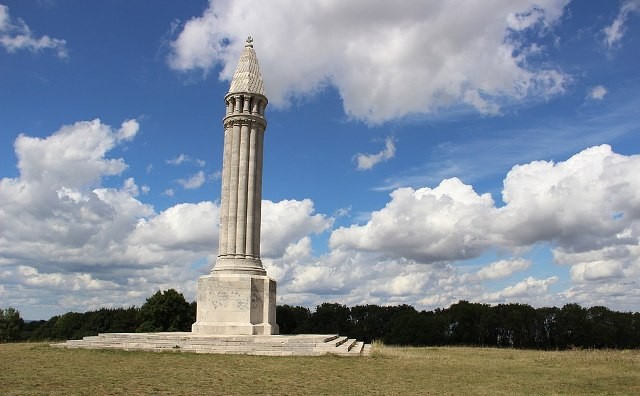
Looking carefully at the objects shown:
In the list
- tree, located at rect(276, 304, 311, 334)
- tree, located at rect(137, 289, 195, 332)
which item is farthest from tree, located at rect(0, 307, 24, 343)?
tree, located at rect(276, 304, 311, 334)

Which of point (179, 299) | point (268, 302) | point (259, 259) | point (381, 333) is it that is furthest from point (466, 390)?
point (381, 333)

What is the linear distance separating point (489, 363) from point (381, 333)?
47918mm

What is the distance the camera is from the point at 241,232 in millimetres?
37562

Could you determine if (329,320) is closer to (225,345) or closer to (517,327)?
(517,327)

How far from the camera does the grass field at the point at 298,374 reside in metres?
17.1

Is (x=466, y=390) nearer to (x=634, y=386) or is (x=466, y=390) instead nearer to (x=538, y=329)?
(x=634, y=386)

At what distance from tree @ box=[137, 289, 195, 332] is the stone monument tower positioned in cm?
2877

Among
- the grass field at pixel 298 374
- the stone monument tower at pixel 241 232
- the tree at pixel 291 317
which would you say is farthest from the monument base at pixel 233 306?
the tree at pixel 291 317

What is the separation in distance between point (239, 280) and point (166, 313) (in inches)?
1222

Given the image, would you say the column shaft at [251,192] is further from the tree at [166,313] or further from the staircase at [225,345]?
the tree at [166,313]

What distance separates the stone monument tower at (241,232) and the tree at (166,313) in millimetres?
28767

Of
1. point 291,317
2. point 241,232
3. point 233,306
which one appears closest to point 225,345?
point 233,306

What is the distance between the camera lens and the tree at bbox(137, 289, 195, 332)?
6234cm

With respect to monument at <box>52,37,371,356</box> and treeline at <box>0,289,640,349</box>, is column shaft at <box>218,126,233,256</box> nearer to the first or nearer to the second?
monument at <box>52,37,371,356</box>
